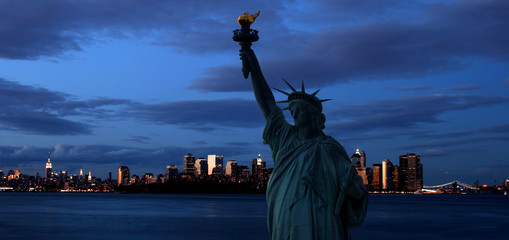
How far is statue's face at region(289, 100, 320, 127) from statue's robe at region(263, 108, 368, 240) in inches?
5.7

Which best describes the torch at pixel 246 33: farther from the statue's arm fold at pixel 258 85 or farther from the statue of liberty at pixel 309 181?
the statue of liberty at pixel 309 181

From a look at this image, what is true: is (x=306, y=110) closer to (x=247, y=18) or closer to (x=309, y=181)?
(x=309, y=181)

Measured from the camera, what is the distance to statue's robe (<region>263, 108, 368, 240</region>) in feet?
13.9

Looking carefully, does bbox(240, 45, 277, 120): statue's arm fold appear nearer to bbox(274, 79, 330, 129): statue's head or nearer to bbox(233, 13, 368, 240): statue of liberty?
bbox(233, 13, 368, 240): statue of liberty

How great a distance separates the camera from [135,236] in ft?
120

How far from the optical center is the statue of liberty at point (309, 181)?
14.0 ft

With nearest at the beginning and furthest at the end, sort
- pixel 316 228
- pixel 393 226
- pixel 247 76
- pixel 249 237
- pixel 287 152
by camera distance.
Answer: pixel 316 228 → pixel 287 152 → pixel 247 76 → pixel 249 237 → pixel 393 226

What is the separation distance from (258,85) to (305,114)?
1.65 ft

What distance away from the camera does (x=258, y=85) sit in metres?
4.81

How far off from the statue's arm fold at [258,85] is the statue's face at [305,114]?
0.98 ft

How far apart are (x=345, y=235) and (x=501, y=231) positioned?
148ft

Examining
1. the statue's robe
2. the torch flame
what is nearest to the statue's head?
the statue's robe

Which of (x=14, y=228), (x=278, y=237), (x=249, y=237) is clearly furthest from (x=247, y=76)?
(x=14, y=228)

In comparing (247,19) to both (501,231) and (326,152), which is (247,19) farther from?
(501,231)
